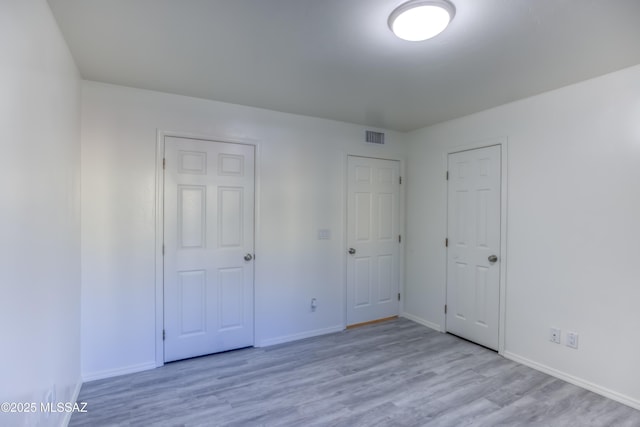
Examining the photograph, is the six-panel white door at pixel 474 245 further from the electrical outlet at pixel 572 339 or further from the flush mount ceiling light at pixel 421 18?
the flush mount ceiling light at pixel 421 18

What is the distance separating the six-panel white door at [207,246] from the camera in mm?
2957

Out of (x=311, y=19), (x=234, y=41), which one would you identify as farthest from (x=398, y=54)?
(x=234, y=41)

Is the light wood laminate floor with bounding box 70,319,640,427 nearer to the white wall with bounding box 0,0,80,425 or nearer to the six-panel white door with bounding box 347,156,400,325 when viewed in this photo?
the white wall with bounding box 0,0,80,425

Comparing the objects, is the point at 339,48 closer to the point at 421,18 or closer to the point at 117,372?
the point at 421,18

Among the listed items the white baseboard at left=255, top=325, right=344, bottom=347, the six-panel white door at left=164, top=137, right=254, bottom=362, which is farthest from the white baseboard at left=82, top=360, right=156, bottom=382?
the white baseboard at left=255, top=325, right=344, bottom=347

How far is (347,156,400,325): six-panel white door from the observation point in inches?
155

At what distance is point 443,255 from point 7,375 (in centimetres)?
370

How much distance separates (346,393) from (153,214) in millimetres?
2210

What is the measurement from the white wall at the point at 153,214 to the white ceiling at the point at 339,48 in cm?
27

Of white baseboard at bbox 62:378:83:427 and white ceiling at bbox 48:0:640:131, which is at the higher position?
white ceiling at bbox 48:0:640:131

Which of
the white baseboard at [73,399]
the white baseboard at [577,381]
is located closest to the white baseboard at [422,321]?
the white baseboard at [577,381]

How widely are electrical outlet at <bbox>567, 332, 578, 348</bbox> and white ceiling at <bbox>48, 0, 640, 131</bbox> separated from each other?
6.77ft

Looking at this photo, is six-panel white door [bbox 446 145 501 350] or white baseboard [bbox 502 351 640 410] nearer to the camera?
white baseboard [bbox 502 351 640 410]

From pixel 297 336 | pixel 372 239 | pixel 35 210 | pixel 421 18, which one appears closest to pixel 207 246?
pixel 297 336
